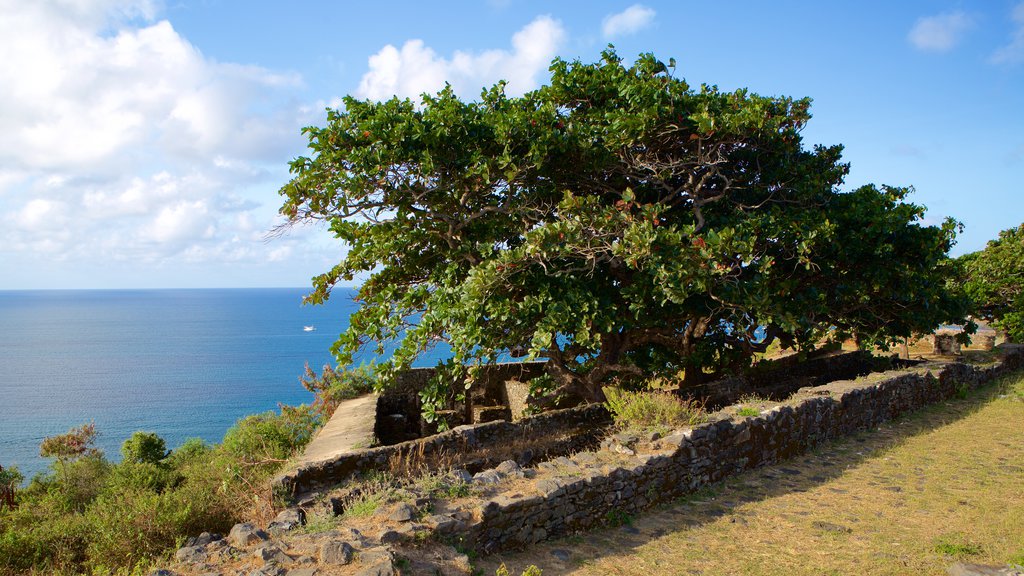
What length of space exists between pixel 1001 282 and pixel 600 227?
56.7 feet

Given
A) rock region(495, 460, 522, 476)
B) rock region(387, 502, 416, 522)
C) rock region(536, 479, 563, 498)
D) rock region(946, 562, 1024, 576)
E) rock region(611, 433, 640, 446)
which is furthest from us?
rock region(611, 433, 640, 446)

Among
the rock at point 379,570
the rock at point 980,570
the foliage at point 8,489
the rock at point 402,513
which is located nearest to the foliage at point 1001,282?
the rock at point 980,570

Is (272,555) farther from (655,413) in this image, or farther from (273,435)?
(273,435)

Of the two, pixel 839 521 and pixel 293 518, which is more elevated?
pixel 293 518

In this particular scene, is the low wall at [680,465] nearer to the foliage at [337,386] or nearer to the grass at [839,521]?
the grass at [839,521]

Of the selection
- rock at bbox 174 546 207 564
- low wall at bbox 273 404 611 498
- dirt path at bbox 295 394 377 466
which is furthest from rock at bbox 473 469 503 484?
dirt path at bbox 295 394 377 466

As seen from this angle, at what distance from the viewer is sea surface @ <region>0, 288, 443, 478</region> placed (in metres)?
52.3

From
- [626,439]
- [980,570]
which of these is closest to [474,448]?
[626,439]

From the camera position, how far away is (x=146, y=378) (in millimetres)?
77938

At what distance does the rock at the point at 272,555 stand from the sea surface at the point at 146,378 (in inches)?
478

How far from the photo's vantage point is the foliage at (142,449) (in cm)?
1526

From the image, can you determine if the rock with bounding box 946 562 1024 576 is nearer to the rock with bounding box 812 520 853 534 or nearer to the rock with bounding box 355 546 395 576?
the rock with bounding box 812 520 853 534

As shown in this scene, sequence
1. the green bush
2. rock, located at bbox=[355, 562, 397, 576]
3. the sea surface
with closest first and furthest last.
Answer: rock, located at bbox=[355, 562, 397, 576] < the green bush < the sea surface

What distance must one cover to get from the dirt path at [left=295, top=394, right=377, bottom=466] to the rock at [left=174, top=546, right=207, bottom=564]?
10.1 feet
